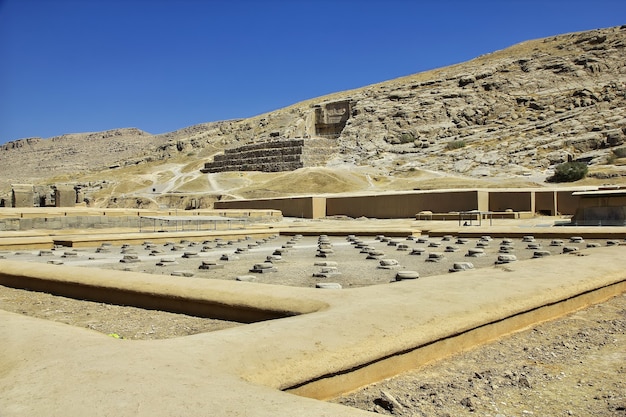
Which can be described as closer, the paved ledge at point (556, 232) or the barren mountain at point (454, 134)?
the paved ledge at point (556, 232)

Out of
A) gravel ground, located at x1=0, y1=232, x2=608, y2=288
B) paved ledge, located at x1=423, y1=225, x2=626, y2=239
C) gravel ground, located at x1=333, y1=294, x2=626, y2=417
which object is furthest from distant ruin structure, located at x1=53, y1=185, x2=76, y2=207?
gravel ground, located at x1=333, y1=294, x2=626, y2=417

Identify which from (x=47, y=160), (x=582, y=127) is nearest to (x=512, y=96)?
(x=582, y=127)

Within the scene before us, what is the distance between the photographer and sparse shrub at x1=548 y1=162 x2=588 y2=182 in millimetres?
30281

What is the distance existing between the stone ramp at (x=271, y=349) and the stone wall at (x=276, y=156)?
46.5m

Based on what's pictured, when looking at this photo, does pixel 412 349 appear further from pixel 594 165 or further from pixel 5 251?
pixel 594 165

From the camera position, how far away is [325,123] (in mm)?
65062

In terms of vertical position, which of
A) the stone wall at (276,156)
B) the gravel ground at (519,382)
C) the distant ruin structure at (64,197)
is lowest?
the gravel ground at (519,382)

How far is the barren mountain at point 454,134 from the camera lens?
Answer: 3788 cm

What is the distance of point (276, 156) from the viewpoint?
53.6m

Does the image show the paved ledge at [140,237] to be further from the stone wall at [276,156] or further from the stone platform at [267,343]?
the stone wall at [276,156]

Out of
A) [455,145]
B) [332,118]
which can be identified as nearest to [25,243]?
[455,145]

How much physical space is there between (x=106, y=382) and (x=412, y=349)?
5.15 ft

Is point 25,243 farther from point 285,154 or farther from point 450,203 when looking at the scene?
point 285,154

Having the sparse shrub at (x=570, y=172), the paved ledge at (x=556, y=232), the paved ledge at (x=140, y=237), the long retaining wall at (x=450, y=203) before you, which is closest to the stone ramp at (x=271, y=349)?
the paved ledge at (x=556, y=232)
